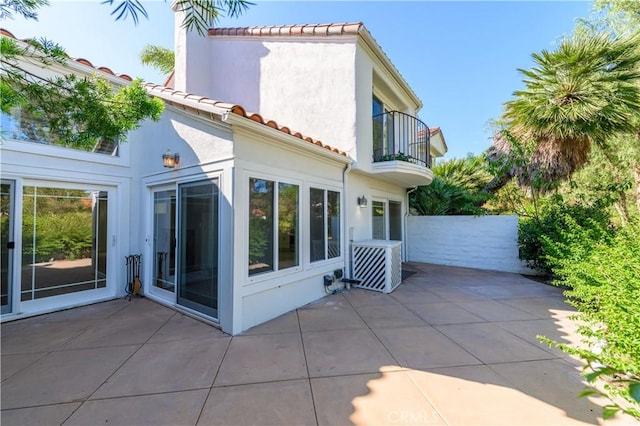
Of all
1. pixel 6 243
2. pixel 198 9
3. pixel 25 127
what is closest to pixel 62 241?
pixel 6 243

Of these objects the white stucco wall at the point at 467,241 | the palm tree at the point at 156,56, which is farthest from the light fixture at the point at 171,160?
the palm tree at the point at 156,56

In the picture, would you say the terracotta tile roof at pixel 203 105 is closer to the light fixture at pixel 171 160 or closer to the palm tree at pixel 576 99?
the light fixture at pixel 171 160

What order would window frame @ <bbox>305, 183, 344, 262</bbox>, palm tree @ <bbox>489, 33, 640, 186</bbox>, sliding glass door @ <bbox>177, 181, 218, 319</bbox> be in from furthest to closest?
palm tree @ <bbox>489, 33, 640, 186</bbox>
window frame @ <bbox>305, 183, 344, 262</bbox>
sliding glass door @ <bbox>177, 181, 218, 319</bbox>

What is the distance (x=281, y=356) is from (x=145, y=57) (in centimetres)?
1659

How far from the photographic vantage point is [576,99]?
7.79 m

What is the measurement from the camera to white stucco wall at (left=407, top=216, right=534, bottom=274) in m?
9.47

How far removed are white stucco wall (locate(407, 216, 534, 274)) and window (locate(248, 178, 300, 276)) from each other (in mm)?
7435

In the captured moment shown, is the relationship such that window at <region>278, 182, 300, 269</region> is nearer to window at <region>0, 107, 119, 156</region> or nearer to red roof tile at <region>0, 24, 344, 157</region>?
red roof tile at <region>0, 24, 344, 157</region>

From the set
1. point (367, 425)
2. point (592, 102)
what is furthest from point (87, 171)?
point (592, 102)

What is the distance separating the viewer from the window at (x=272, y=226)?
491 centimetres

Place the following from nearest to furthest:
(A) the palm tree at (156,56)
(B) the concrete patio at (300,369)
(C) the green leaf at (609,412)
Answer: (C) the green leaf at (609,412) → (B) the concrete patio at (300,369) → (A) the palm tree at (156,56)

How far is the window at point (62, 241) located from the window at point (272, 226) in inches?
165

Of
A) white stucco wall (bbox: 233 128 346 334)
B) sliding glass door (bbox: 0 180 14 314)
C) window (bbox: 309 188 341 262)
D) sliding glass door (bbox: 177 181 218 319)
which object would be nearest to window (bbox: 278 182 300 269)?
white stucco wall (bbox: 233 128 346 334)

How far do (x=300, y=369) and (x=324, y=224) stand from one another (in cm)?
369
